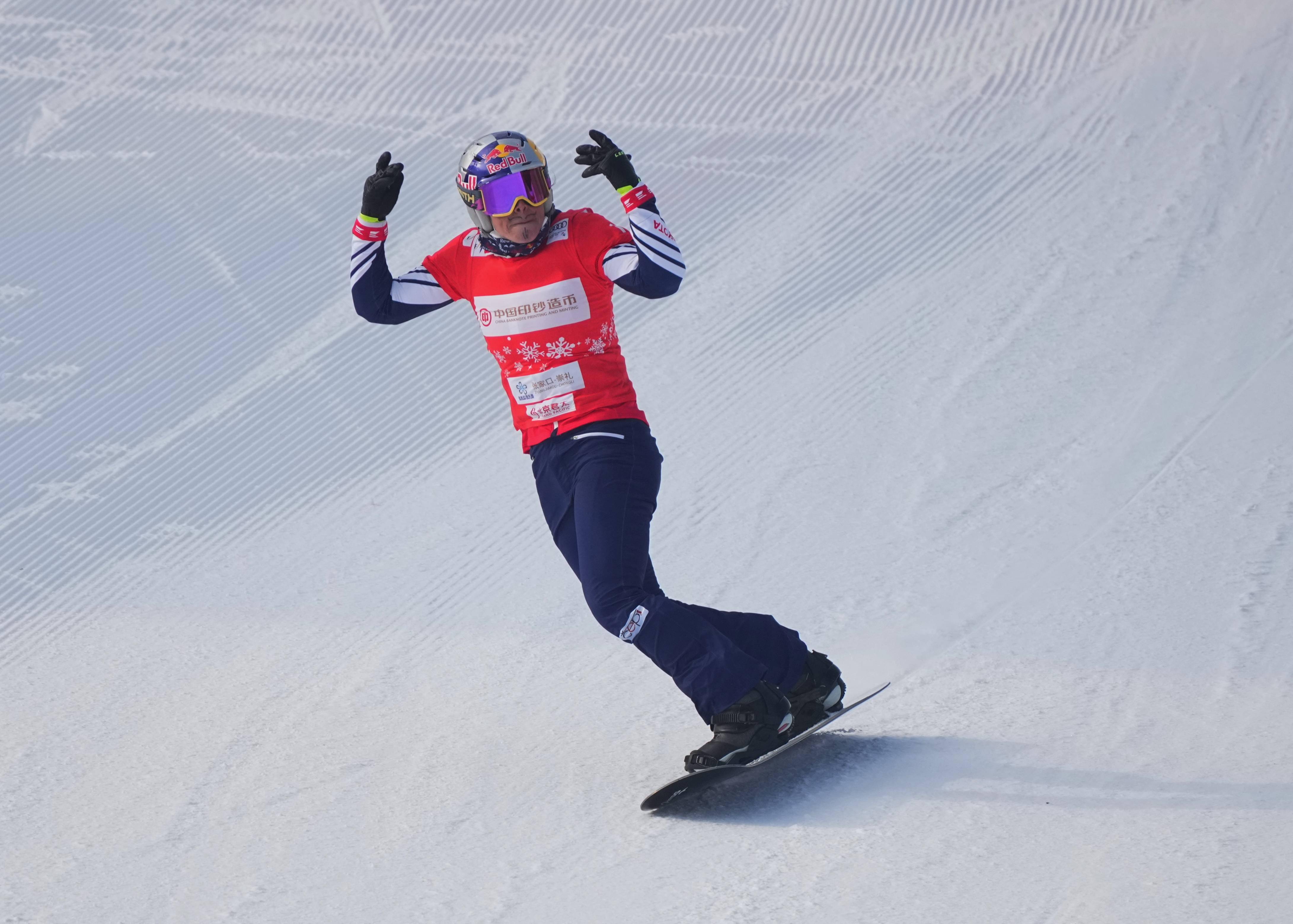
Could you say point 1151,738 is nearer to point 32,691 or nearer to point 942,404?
point 942,404

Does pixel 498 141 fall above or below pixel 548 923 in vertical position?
above

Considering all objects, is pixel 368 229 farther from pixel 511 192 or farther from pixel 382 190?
pixel 511 192

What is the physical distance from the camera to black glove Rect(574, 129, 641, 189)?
3.02 meters

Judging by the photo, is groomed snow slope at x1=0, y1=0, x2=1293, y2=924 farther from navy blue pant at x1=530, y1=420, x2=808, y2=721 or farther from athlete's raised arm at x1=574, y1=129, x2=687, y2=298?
athlete's raised arm at x1=574, y1=129, x2=687, y2=298

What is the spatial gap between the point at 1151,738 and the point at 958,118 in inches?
204

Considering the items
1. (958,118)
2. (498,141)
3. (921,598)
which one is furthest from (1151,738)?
(958,118)

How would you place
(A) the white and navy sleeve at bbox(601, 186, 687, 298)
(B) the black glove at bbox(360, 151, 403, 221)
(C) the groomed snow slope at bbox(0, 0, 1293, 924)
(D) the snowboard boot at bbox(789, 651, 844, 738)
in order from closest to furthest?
(C) the groomed snow slope at bbox(0, 0, 1293, 924) < (A) the white and navy sleeve at bbox(601, 186, 687, 298) < (B) the black glove at bbox(360, 151, 403, 221) < (D) the snowboard boot at bbox(789, 651, 844, 738)

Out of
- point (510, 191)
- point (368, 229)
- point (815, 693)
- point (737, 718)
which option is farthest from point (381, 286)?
point (815, 693)

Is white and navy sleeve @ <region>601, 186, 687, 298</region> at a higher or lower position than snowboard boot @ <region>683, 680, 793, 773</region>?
higher

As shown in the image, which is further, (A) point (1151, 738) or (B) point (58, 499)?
(B) point (58, 499)

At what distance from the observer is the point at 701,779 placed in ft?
9.46

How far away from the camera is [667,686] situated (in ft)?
12.1

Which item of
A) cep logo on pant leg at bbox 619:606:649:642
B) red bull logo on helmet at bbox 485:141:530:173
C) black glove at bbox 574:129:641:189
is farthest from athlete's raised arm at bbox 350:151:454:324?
cep logo on pant leg at bbox 619:606:649:642

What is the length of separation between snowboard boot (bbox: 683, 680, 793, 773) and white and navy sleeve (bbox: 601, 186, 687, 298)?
941mm
